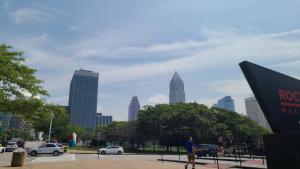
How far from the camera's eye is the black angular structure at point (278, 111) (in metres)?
8.33

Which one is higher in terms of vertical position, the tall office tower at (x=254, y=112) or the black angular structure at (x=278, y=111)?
the tall office tower at (x=254, y=112)

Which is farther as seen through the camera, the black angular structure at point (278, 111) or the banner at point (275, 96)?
the banner at point (275, 96)

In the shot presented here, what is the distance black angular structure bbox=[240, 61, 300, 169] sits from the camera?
8328mm

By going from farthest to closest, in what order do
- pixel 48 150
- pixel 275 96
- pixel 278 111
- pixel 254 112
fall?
pixel 254 112
pixel 48 150
pixel 275 96
pixel 278 111

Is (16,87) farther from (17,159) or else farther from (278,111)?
(278,111)

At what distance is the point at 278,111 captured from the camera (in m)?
8.92

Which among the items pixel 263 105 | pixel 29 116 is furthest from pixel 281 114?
pixel 29 116

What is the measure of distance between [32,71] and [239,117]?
6123 cm

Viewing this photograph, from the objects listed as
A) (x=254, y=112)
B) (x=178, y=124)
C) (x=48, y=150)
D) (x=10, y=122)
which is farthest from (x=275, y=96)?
(x=254, y=112)

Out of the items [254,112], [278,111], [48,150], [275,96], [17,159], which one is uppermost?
[254,112]

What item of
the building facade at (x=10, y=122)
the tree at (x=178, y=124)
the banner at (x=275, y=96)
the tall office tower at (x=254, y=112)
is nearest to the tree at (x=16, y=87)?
the building facade at (x=10, y=122)

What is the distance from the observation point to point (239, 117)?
69062 millimetres

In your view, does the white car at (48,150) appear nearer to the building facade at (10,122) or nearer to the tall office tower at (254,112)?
the building facade at (10,122)

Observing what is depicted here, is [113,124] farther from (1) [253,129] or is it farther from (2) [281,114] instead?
(2) [281,114]
